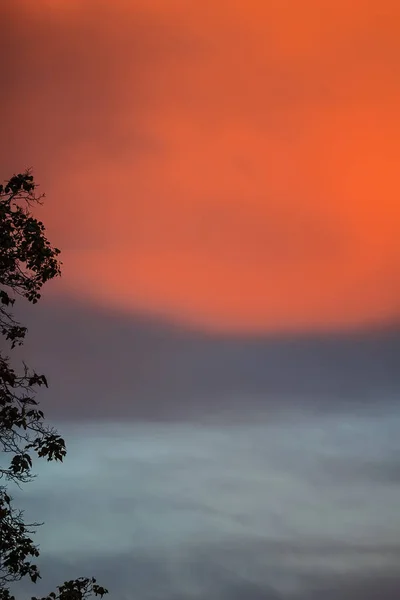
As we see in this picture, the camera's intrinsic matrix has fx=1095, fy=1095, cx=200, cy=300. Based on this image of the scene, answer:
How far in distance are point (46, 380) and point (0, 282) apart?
319 cm

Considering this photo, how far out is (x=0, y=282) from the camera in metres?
31.2

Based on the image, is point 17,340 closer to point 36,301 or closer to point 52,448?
point 36,301

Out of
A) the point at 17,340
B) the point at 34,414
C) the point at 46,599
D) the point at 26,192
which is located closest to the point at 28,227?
the point at 26,192

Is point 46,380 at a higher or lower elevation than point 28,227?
lower

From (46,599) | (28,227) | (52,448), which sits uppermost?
(28,227)

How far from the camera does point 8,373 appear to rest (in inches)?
1171

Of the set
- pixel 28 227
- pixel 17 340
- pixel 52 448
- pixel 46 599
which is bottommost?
pixel 46 599

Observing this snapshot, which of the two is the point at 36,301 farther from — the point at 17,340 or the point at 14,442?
the point at 14,442

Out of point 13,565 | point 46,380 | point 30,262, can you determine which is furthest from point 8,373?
point 13,565

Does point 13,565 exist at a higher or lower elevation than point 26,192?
lower

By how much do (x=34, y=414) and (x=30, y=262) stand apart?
428 centimetres

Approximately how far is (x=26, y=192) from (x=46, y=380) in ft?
17.4

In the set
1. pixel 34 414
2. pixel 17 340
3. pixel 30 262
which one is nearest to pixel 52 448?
pixel 34 414

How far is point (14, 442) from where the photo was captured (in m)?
30.7
